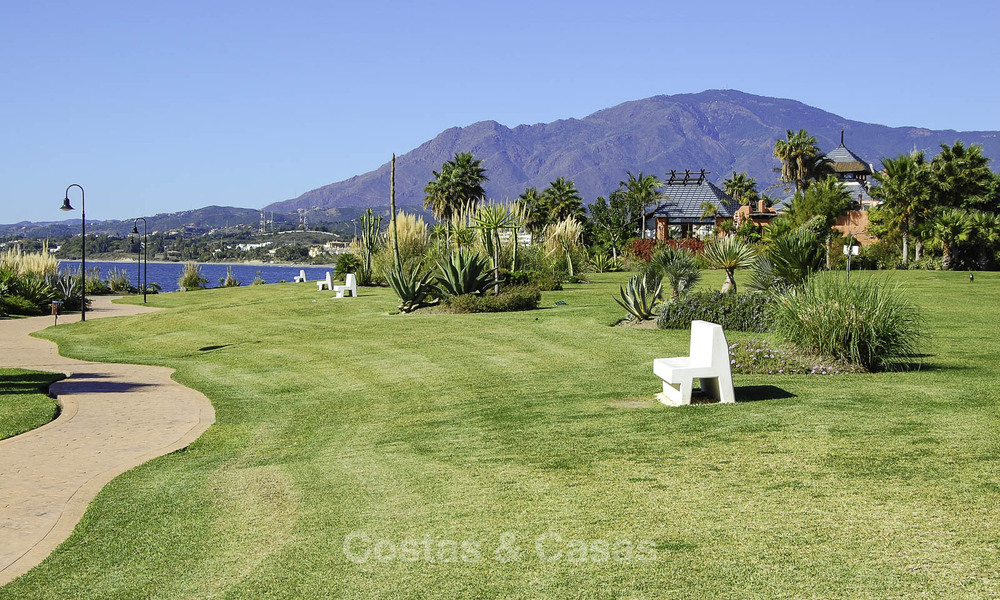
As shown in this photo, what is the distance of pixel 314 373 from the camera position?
15.7m

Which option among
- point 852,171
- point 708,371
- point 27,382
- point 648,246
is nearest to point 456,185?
point 648,246

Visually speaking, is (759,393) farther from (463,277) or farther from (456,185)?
(456,185)

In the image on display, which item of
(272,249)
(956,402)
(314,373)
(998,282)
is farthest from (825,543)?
(272,249)

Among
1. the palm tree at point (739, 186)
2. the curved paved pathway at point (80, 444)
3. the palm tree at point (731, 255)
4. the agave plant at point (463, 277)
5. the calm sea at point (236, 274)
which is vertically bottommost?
the calm sea at point (236, 274)

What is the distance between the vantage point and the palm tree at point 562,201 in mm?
73625

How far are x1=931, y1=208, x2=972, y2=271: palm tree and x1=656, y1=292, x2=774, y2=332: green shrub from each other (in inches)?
1104

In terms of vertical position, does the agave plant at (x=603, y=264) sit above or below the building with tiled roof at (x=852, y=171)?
below

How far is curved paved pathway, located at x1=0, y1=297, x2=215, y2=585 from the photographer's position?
22.7 feet

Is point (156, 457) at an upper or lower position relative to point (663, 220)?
lower

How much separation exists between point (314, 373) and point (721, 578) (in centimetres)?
1179

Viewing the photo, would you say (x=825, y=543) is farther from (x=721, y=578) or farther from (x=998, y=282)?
(x=998, y=282)

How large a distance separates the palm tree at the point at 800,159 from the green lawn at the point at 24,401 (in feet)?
209

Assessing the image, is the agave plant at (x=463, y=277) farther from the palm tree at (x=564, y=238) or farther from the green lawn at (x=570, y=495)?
the palm tree at (x=564, y=238)

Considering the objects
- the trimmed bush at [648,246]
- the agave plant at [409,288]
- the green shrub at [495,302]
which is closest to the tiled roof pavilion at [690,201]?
the trimmed bush at [648,246]
